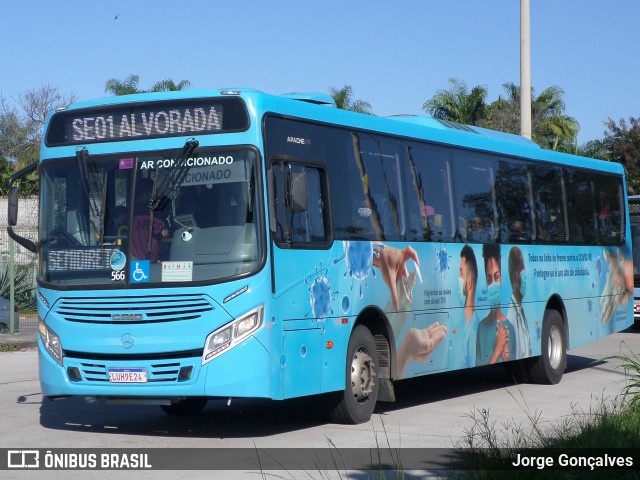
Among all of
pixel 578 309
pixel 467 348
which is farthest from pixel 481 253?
pixel 578 309

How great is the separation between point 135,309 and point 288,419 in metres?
2.81

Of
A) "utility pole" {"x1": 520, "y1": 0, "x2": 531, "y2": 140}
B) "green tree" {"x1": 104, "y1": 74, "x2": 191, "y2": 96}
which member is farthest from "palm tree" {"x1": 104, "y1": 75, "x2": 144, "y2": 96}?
"utility pole" {"x1": 520, "y1": 0, "x2": 531, "y2": 140}

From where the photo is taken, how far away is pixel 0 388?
15523 mm

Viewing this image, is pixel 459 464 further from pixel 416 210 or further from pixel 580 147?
pixel 580 147

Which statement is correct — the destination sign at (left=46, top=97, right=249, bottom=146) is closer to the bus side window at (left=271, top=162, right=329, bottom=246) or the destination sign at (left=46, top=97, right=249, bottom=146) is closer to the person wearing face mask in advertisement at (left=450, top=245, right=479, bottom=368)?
the bus side window at (left=271, top=162, right=329, bottom=246)

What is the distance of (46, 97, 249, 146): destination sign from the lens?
1065 cm

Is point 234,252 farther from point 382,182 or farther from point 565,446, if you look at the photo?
point 565,446

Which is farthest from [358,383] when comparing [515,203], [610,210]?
[610,210]

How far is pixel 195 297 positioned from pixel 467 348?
5124mm

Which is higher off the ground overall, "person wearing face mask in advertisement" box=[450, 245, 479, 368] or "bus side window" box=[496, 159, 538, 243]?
"bus side window" box=[496, 159, 538, 243]

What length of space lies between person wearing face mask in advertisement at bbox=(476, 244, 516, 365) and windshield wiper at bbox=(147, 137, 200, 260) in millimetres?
5608

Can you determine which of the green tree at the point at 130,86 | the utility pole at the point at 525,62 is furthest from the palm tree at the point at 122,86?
the utility pole at the point at 525,62

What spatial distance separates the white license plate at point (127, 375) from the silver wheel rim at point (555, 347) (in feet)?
27.1

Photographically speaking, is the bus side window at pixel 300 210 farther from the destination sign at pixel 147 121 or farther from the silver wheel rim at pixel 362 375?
the silver wheel rim at pixel 362 375
